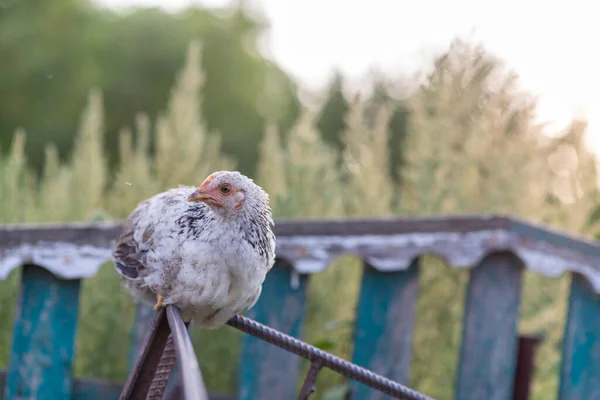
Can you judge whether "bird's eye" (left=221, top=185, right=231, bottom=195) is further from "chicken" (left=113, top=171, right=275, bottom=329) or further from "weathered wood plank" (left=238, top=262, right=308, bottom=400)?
"weathered wood plank" (left=238, top=262, right=308, bottom=400)

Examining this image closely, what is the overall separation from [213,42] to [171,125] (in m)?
7.91

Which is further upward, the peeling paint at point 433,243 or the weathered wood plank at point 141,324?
the peeling paint at point 433,243

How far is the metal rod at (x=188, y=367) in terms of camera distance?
0.69 metres

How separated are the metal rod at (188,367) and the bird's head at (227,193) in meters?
0.27

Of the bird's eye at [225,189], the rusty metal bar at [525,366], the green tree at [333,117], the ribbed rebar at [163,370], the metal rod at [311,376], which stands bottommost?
the rusty metal bar at [525,366]

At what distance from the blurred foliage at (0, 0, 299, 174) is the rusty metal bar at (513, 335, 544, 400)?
6.85 metres

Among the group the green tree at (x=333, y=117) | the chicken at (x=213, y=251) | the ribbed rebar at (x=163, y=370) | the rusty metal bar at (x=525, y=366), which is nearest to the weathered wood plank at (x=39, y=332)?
the chicken at (x=213, y=251)

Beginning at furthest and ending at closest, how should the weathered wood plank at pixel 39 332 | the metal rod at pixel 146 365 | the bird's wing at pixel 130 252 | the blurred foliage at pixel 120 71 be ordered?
the blurred foliage at pixel 120 71
the weathered wood plank at pixel 39 332
the bird's wing at pixel 130 252
the metal rod at pixel 146 365

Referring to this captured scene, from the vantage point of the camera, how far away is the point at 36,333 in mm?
1923

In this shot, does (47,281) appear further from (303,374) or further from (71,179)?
(71,179)

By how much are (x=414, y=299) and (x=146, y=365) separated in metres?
1.21

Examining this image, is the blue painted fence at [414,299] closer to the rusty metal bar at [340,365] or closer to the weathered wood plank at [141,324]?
the weathered wood plank at [141,324]

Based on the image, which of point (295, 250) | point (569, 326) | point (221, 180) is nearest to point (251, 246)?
point (221, 180)

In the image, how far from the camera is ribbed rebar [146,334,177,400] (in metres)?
1.11
